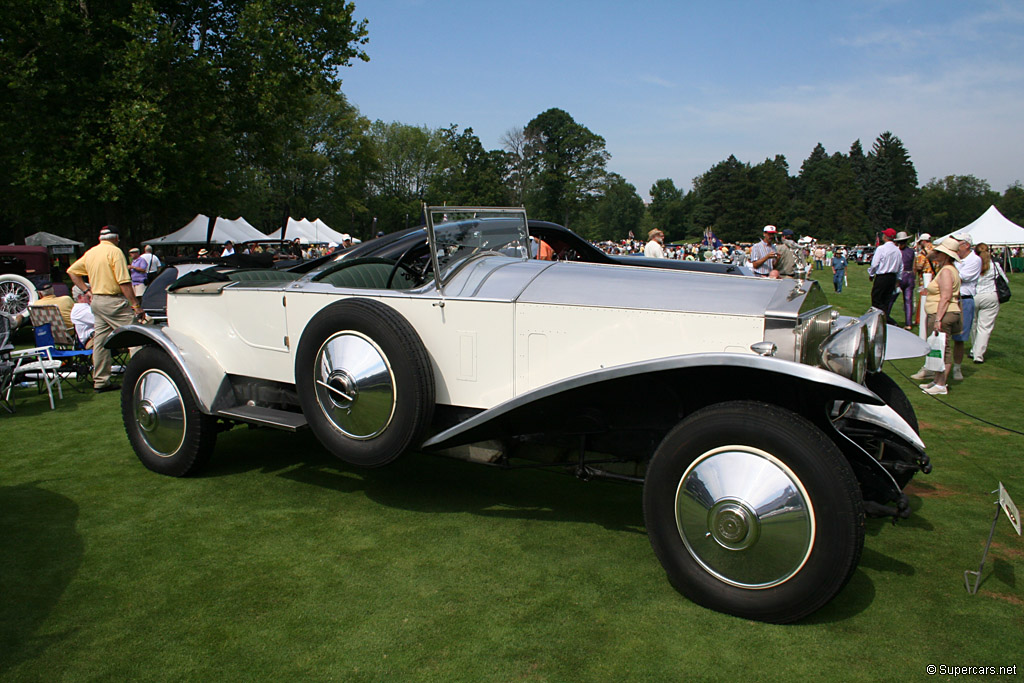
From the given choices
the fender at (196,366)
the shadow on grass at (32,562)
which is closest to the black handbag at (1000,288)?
the fender at (196,366)

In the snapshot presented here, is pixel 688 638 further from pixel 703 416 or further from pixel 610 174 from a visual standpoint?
pixel 610 174

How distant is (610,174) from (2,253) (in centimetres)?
7465

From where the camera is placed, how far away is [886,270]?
10.7 m

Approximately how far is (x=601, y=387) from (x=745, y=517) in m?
0.86

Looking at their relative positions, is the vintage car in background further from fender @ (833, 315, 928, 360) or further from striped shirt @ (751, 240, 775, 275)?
fender @ (833, 315, 928, 360)

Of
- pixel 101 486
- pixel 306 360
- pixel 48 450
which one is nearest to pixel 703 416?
pixel 306 360

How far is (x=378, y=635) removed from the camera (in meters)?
2.75

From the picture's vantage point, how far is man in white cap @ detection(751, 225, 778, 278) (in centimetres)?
1088

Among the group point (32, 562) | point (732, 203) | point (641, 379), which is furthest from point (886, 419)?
point (732, 203)

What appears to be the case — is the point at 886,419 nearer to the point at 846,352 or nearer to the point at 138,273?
the point at 846,352

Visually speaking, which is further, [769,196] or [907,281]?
[769,196]

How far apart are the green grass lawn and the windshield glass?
1.56 m

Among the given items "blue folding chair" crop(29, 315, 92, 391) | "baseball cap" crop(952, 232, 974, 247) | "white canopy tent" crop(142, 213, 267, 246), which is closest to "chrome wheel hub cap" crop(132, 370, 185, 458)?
"blue folding chair" crop(29, 315, 92, 391)

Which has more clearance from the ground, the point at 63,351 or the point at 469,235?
the point at 469,235
